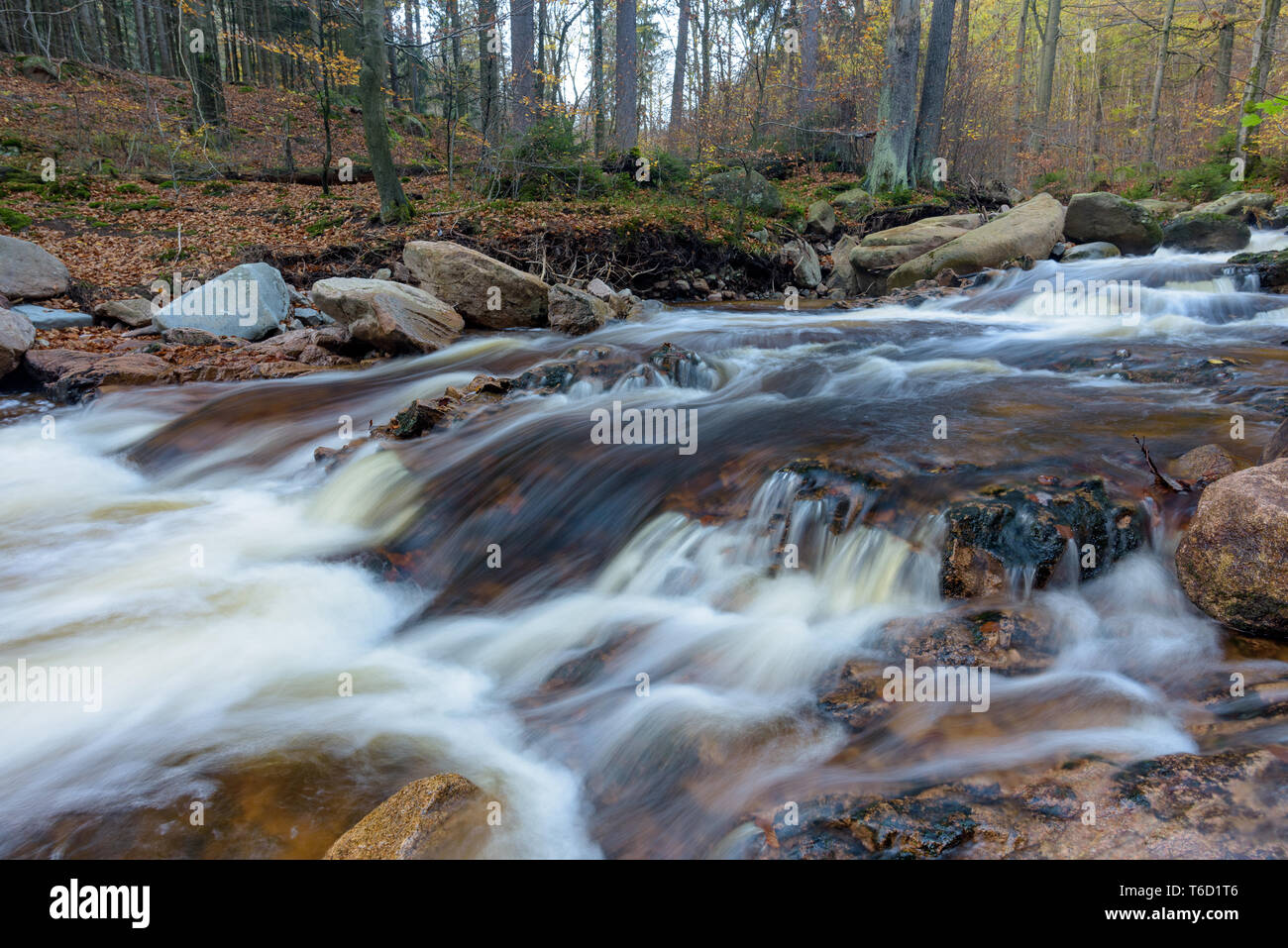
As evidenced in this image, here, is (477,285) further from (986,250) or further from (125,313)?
(986,250)

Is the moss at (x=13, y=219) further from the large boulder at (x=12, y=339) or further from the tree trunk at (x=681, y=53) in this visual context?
the tree trunk at (x=681, y=53)

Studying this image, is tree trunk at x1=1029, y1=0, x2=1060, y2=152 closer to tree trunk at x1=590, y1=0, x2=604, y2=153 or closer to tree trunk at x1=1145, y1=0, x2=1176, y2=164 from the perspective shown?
tree trunk at x1=1145, y1=0, x2=1176, y2=164

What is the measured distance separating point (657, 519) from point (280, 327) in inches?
287

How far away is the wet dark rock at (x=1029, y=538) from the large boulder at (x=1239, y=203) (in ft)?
51.7

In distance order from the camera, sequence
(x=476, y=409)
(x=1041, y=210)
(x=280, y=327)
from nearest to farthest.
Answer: (x=476, y=409)
(x=280, y=327)
(x=1041, y=210)

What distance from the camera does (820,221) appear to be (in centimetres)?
1576

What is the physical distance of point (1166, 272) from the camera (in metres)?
10.5

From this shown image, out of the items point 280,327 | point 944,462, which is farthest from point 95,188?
point 944,462

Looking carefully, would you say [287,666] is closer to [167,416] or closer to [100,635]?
[100,635]

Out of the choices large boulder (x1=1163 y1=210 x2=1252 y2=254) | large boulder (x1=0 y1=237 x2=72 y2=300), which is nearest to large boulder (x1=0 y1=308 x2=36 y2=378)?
large boulder (x1=0 y1=237 x2=72 y2=300)

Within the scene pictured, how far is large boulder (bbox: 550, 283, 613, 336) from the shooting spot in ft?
31.9

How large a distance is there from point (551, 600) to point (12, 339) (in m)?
7.26

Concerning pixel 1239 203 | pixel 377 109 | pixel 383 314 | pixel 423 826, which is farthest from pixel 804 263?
pixel 423 826

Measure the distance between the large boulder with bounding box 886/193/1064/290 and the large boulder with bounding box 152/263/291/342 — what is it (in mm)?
9564
